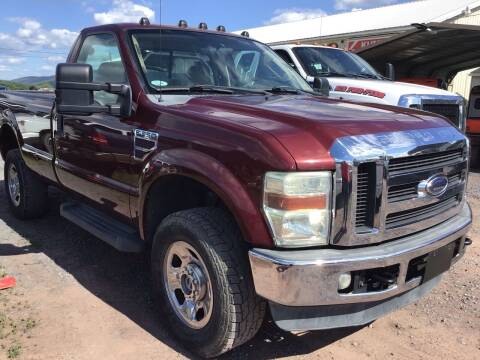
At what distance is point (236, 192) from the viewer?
257cm

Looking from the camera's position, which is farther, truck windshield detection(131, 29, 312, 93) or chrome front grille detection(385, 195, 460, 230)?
truck windshield detection(131, 29, 312, 93)

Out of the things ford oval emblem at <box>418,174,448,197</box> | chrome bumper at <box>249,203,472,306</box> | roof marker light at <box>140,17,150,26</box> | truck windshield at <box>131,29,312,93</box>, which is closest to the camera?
chrome bumper at <box>249,203,472,306</box>

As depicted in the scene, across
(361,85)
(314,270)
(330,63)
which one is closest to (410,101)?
(361,85)

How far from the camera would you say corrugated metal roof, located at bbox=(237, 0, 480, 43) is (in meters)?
18.8

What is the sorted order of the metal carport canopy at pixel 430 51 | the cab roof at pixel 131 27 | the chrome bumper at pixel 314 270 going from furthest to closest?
the metal carport canopy at pixel 430 51
the cab roof at pixel 131 27
the chrome bumper at pixel 314 270

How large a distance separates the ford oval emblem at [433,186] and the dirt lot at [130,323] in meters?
1.02

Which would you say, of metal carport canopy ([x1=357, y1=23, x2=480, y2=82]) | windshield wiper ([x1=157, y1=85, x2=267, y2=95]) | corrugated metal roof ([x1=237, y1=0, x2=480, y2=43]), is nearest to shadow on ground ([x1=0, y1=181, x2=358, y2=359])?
windshield wiper ([x1=157, y1=85, x2=267, y2=95])

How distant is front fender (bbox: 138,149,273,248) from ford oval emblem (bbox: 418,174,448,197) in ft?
3.16

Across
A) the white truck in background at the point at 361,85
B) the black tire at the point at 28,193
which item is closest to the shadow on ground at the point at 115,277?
the black tire at the point at 28,193

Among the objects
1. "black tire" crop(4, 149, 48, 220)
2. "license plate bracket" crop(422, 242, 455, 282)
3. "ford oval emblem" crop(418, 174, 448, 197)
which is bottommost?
"black tire" crop(4, 149, 48, 220)

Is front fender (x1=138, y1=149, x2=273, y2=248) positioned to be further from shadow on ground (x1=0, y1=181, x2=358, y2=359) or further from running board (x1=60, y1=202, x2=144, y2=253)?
shadow on ground (x1=0, y1=181, x2=358, y2=359)

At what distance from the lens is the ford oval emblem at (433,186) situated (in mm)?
2828

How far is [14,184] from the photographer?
5.85 meters

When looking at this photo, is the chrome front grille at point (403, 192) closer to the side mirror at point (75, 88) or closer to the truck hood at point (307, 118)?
the truck hood at point (307, 118)
